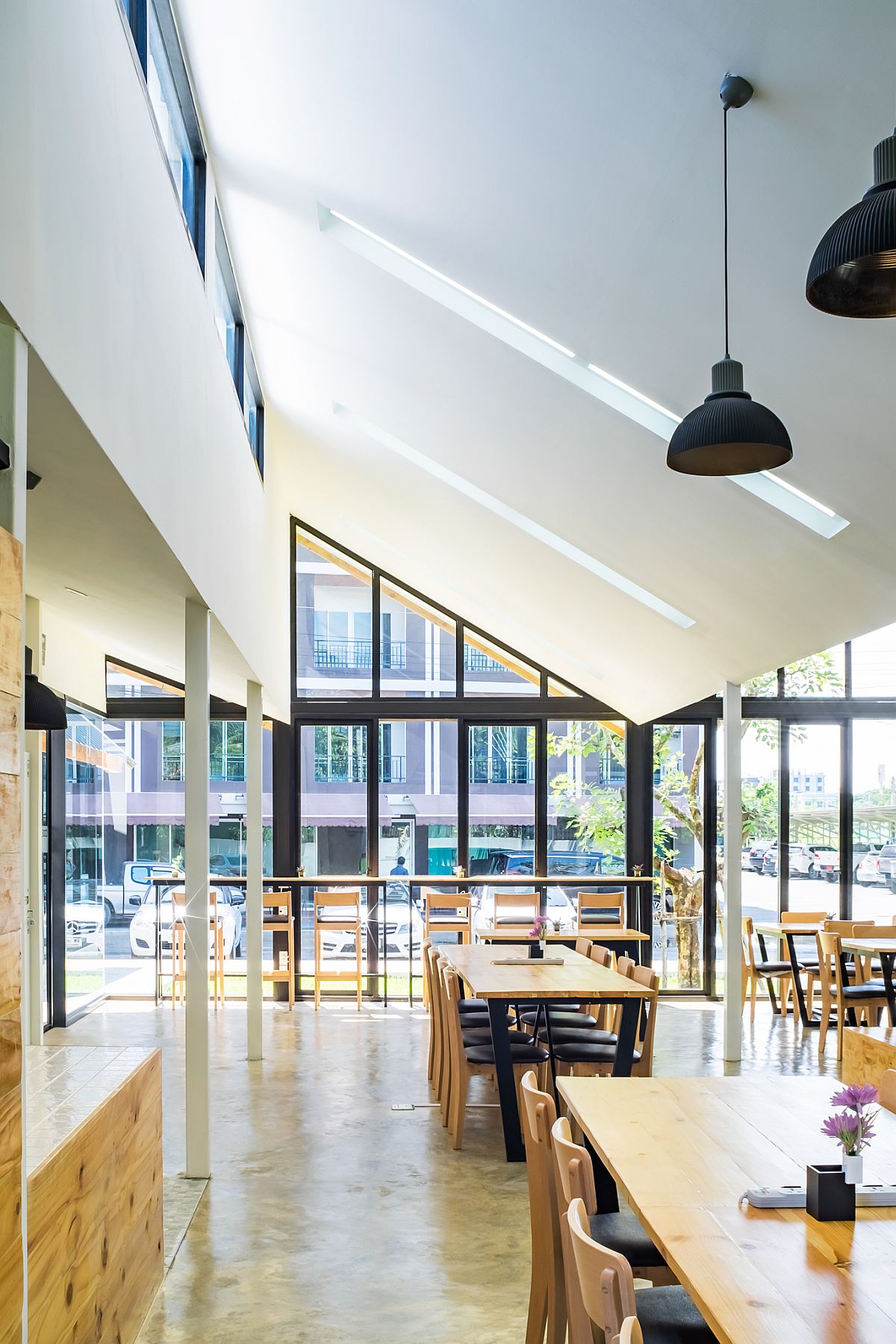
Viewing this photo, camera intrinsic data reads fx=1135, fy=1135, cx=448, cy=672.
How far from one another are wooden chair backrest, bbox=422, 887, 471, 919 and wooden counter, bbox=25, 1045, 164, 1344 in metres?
6.86

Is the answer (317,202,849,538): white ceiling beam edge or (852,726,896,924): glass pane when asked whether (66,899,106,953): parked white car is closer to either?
(317,202,849,538): white ceiling beam edge

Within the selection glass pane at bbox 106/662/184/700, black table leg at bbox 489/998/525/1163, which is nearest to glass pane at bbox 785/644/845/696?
glass pane at bbox 106/662/184/700

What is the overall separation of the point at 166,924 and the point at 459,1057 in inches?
218

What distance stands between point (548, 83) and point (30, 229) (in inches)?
67.3

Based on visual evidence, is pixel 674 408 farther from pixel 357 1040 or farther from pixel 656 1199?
pixel 357 1040

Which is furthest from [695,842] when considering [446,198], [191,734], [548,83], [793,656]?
[548,83]

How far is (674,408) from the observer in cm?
467

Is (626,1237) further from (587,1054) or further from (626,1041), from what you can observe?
(587,1054)

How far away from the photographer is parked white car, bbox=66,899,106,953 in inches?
371

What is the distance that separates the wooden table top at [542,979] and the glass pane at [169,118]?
4.00 m

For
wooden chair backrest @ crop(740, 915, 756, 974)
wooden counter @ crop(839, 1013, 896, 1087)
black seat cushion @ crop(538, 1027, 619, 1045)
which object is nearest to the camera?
wooden counter @ crop(839, 1013, 896, 1087)

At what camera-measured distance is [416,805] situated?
11.5m

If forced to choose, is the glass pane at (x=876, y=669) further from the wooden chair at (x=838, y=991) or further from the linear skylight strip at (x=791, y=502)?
the linear skylight strip at (x=791, y=502)

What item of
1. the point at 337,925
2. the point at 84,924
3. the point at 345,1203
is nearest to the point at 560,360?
the point at 345,1203
